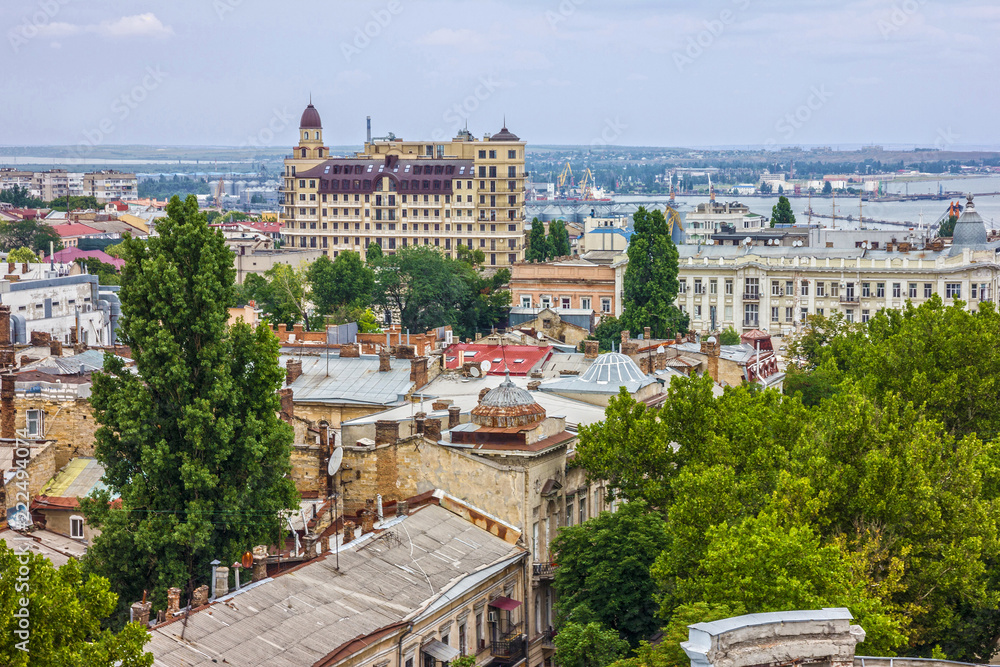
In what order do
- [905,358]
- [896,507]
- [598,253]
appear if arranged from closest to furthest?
[896,507] → [905,358] → [598,253]

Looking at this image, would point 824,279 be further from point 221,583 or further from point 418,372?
point 221,583

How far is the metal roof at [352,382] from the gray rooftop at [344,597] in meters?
14.1

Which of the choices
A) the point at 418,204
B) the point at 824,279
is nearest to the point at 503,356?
the point at 824,279

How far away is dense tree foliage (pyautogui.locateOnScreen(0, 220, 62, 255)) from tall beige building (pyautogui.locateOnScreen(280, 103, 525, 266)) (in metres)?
30.5

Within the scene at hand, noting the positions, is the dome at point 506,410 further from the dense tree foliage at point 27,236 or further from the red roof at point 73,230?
the red roof at point 73,230

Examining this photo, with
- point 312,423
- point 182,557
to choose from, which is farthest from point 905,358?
point 182,557

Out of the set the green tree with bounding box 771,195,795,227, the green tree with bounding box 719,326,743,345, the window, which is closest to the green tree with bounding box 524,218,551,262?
the green tree with bounding box 771,195,795,227

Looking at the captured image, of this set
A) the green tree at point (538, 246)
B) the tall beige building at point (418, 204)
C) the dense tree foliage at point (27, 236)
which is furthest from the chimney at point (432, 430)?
the tall beige building at point (418, 204)

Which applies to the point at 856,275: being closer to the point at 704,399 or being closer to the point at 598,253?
the point at 598,253

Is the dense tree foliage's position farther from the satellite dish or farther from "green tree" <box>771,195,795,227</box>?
the satellite dish

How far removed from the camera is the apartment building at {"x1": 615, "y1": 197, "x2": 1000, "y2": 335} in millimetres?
102725

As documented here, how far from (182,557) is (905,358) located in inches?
938

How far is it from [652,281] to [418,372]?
39.8 meters

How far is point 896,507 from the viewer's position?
103ft
